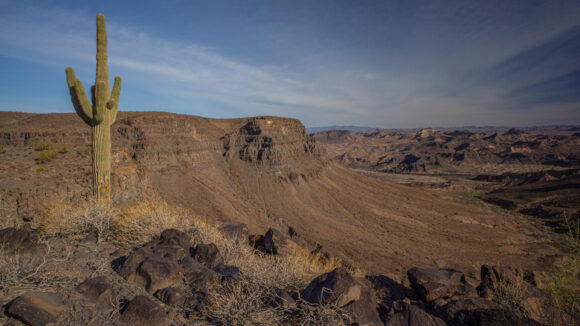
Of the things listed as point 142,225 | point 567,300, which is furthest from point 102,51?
point 567,300

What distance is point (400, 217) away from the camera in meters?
32.1

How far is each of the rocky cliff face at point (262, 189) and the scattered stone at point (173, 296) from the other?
10232mm

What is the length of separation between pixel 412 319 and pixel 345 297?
4.08 feet

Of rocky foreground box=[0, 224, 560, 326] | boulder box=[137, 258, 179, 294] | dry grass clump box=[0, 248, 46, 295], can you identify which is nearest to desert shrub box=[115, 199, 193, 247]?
rocky foreground box=[0, 224, 560, 326]

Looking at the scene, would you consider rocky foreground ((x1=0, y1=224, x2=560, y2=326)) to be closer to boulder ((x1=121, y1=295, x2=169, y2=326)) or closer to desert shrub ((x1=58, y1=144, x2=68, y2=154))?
boulder ((x1=121, y1=295, x2=169, y2=326))

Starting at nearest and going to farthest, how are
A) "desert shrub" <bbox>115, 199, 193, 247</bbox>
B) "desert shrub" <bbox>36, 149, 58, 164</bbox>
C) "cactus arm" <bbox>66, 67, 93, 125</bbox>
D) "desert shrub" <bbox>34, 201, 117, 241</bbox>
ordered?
"desert shrub" <bbox>34, 201, 117, 241</bbox>
"desert shrub" <bbox>115, 199, 193, 247</bbox>
"cactus arm" <bbox>66, 67, 93, 125</bbox>
"desert shrub" <bbox>36, 149, 58, 164</bbox>

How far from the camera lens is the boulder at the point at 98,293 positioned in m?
3.68

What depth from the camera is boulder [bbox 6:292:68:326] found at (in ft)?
Answer: 9.98

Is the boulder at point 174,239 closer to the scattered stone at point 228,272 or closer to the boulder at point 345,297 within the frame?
the scattered stone at point 228,272

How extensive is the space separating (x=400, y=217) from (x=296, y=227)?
15307mm

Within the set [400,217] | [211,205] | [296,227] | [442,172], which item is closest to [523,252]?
[400,217]

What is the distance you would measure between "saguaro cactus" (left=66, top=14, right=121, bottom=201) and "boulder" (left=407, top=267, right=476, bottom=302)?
11.3 meters

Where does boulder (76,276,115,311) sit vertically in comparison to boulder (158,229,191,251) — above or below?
above

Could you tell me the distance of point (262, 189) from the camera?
33.6m
